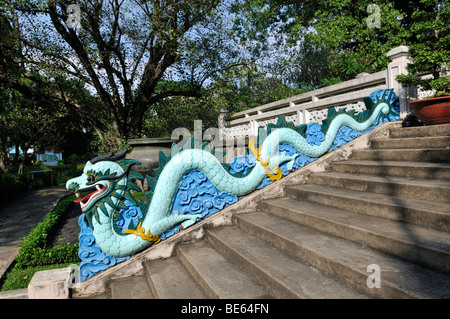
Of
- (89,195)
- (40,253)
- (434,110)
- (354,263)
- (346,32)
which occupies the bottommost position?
(40,253)

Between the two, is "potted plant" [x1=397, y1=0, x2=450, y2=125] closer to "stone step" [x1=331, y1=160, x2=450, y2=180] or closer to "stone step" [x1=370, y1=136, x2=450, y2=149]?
"stone step" [x1=370, y1=136, x2=450, y2=149]

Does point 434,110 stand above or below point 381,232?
above

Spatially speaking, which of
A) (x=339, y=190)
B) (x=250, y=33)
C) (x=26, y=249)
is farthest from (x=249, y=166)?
(x=250, y=33)

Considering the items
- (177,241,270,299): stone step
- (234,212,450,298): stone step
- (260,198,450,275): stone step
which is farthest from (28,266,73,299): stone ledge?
(260,198,450,275): stone step

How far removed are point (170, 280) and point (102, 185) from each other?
4.25 feet

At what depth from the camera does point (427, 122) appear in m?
4.51

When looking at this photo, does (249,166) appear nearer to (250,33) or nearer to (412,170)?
(412,170)

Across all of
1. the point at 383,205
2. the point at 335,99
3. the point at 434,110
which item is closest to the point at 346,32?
the point at 335,99

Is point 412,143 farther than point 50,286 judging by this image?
Yes

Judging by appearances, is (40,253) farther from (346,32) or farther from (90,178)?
(346,32)

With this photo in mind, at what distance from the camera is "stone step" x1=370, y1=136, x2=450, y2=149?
3889mm

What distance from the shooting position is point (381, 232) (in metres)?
2.43

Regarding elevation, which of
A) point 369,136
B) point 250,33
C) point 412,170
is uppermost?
point 250,33

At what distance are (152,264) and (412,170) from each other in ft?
10.8
